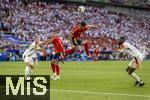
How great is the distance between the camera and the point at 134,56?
2125 centimetres

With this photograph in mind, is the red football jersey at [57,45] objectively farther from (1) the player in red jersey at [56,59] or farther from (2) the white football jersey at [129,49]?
(2) the white football jersey at [129,49]

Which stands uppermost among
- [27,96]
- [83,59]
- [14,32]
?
[27,96]

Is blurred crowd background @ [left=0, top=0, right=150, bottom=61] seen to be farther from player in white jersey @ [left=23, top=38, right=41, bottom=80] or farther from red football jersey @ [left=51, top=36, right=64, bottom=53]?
player in white jersey @ [left=23, top=38, right=41, bottom=80]

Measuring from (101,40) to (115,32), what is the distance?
574 cm

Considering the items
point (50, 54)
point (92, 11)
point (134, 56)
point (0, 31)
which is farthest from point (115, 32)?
point (134, 56)

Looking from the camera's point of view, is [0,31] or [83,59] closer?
[0,31]

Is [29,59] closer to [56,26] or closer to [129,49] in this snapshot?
[129,49]

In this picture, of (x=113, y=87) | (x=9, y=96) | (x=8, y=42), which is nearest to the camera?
(x=9, y=96)

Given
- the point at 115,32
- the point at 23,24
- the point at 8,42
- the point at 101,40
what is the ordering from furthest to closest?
1. the point at 115,32
2. the point at 101,40
3. the point at 23,24
4. the point at 8,42

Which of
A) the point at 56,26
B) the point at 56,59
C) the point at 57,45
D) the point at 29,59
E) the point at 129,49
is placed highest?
the point at 129,49

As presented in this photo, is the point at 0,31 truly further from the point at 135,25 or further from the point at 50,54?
the point at 135,25

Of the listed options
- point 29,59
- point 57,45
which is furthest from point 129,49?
point 57,45

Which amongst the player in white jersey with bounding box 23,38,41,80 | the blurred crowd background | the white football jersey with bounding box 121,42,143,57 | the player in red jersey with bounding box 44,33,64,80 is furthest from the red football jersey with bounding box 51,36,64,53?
the blurred crowd background

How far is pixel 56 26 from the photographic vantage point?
59.6 meters
